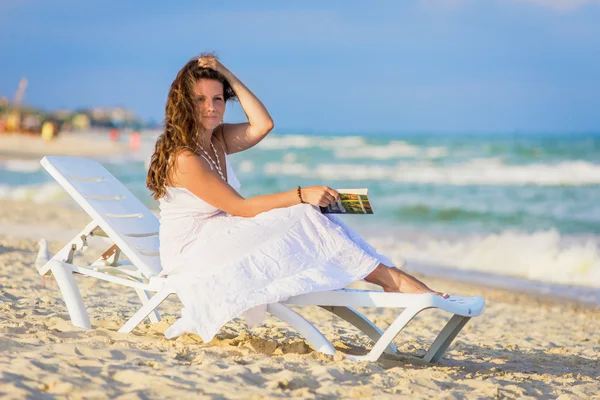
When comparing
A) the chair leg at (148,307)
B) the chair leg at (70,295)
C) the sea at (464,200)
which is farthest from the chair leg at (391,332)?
the sea at (464,200)

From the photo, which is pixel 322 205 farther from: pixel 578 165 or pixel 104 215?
pixel 578 165

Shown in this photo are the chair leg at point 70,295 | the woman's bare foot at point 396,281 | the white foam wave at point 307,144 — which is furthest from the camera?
the white foam wave at point 307,144

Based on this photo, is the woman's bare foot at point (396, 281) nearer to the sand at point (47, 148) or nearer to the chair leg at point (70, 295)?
the chair leg at point (70, 295)

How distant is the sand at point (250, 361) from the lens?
3.25m

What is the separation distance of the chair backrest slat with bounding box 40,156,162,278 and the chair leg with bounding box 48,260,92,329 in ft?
1.04

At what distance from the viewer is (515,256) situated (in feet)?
34.9

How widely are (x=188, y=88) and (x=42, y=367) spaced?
1488 millimetres

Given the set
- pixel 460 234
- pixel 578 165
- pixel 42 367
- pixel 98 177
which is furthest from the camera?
pixel 578 165

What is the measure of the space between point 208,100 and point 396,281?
49.6 inches

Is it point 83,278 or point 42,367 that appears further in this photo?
point 83,278

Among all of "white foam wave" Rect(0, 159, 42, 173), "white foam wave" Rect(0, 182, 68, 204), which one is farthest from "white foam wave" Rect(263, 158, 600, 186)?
"white foam wave" Rect(0, 182, 68, 204)

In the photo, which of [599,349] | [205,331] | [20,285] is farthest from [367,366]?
[20,285]

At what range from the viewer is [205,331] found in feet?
12.1

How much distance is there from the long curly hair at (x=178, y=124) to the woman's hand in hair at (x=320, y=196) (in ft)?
2.05
